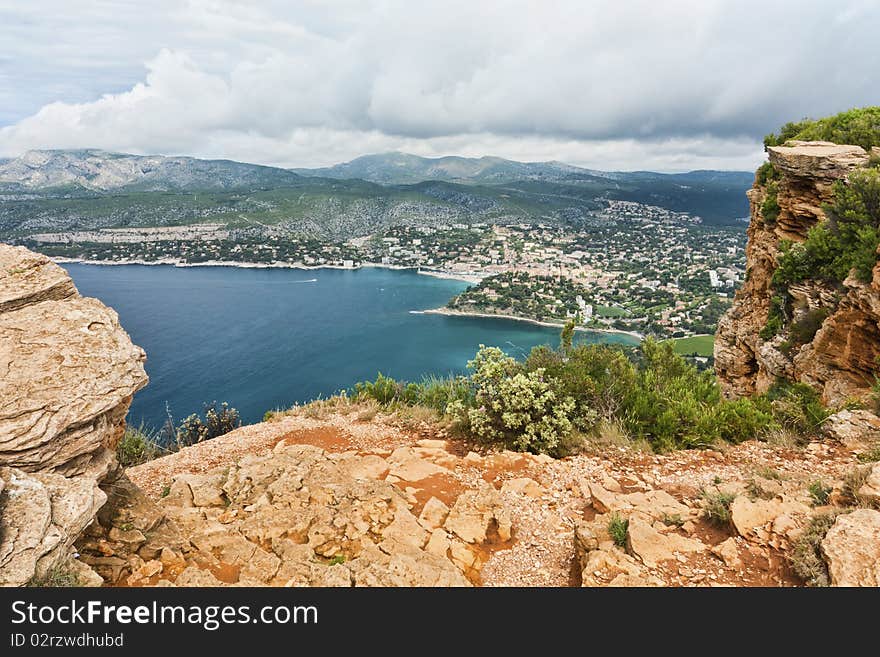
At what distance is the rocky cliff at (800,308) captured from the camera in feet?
24.7

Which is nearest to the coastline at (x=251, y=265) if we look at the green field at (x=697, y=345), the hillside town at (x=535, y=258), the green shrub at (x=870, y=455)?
the hillside town at (x=535, y=258)

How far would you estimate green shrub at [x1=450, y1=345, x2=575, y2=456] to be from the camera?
6520 millimetres

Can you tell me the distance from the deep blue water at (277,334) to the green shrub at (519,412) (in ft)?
69.9

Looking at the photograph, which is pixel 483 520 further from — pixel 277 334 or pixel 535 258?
pixel 535 258

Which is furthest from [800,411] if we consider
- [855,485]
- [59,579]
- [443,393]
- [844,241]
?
[59,579]

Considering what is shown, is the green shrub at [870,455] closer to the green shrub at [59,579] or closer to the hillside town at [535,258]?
the green shrub at [59,579]

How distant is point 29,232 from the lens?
107 metres

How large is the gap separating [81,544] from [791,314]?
12574 millimetres

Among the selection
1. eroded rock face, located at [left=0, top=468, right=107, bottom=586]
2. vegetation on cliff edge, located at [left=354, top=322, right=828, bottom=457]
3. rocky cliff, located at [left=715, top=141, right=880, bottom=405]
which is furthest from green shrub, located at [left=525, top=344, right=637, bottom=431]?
eroded rock face, located at [left=0, top=468, right=107, bottom=586]

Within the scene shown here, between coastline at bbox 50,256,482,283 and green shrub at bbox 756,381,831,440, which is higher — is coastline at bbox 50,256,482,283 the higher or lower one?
the lower one

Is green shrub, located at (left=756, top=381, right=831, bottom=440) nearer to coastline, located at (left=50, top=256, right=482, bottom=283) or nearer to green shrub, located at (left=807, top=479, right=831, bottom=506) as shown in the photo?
green shrub, located at (left=807, top=479, right=831, bottom=506)

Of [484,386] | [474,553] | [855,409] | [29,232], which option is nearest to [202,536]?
[474,553]

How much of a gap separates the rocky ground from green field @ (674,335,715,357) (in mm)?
43290

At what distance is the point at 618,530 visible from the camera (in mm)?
3895
